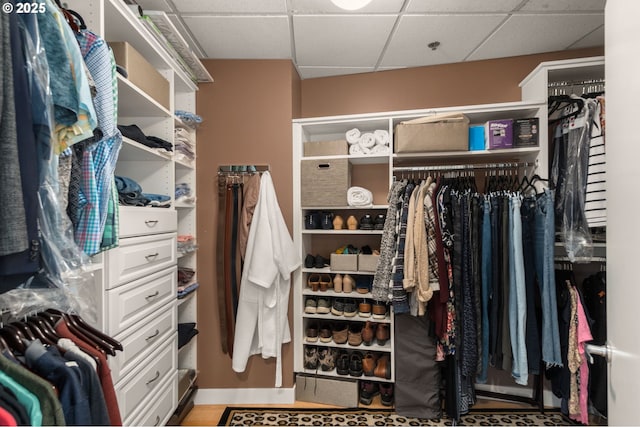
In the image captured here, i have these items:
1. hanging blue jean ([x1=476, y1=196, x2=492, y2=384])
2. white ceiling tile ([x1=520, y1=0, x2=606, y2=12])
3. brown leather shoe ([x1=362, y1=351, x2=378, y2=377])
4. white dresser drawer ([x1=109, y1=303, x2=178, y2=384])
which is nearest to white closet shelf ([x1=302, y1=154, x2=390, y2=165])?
hanging blue jean ([x1=476, y1=196, x2=492, y2=384])

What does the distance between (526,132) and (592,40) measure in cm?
84

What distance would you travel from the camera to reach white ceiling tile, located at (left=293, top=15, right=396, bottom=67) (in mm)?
1628

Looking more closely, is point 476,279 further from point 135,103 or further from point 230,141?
point 135,103

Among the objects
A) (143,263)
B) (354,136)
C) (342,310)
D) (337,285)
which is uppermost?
(354,136)

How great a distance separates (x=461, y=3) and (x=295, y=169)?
4.56 ft

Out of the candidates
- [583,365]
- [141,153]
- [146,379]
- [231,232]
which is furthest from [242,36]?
[583,365]

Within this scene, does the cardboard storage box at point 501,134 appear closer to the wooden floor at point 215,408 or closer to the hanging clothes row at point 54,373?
the wooden floor at point 215,408

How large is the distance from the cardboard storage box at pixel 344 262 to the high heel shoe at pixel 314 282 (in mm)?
186

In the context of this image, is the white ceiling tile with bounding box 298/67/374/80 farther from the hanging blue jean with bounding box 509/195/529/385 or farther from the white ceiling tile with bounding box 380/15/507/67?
the hanging blue jean with bounding box 509/195/529/385

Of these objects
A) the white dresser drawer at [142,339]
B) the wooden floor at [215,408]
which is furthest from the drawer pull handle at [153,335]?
the wooden floor at [215,408]

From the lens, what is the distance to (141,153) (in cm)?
152

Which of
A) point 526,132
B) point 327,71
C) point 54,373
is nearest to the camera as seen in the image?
point 54,373

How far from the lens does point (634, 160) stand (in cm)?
62

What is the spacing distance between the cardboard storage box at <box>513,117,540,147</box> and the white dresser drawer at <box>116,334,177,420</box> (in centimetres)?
252
